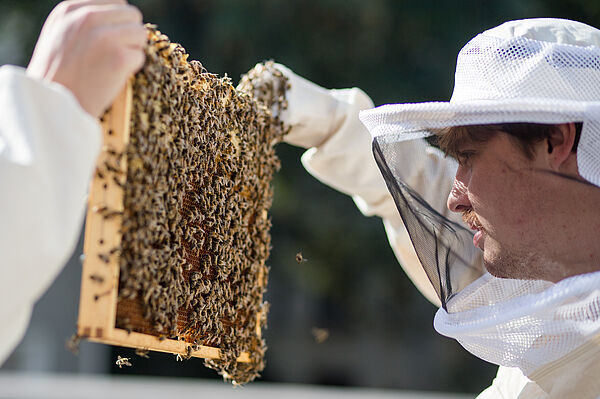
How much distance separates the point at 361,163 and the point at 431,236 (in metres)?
0.59

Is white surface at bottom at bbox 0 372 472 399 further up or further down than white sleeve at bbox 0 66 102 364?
further down

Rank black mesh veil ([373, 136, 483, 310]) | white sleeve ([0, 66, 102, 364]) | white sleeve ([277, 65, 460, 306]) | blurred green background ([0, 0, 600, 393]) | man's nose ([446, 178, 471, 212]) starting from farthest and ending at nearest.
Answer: blurred green background ([0, 0, 600, 393]), white sleeve ([277, 65, 460, 306]), black mesh veil ([373, 136, 483, 310]), man's nose ([446, 178, 471, 212]), white sleeve ([0, 66, 102, 364])

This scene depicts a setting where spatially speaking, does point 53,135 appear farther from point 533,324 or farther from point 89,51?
point 533,324

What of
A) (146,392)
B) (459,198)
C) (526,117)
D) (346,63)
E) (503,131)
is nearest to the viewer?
(526,117)

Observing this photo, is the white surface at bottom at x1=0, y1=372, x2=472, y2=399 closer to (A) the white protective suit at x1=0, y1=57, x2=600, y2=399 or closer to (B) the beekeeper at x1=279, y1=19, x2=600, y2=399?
(B) the beekeeper at x1=279, y1=19, x2=600, y2=399

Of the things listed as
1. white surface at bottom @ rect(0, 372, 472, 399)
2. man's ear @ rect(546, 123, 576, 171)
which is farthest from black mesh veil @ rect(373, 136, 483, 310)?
white surface at bottom @ rect(0, 372, 472, 399)

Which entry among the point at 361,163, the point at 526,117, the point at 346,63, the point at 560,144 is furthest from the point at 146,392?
the point at 526,117

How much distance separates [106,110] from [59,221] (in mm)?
318

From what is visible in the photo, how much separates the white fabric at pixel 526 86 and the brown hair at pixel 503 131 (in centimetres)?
11

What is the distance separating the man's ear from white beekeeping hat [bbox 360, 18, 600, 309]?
0.39 ft

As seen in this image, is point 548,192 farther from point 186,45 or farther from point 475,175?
point 186,45

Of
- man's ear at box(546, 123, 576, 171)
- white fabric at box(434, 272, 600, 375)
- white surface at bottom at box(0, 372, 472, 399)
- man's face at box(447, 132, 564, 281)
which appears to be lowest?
white surface at bottom at box(0, 372, 472, 399)

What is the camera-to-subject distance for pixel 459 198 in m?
2.30

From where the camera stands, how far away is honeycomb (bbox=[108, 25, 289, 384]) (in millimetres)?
1624
